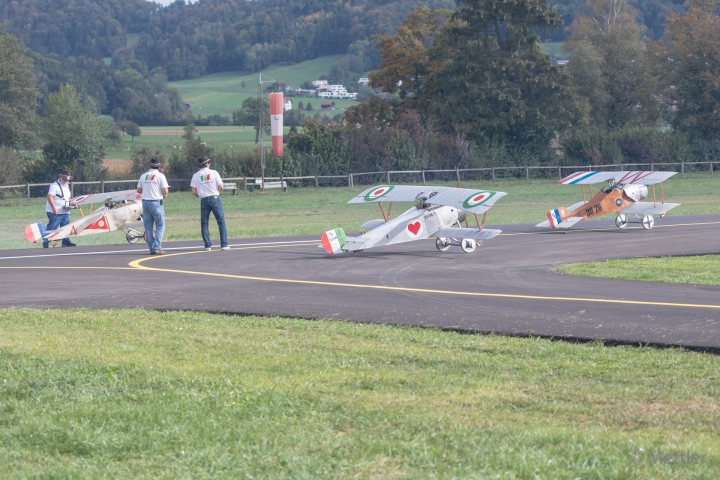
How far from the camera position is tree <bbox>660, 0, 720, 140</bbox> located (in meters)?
64.0

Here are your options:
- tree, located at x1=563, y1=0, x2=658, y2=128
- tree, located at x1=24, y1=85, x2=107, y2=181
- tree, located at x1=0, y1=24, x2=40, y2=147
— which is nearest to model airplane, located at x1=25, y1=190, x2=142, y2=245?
tree, located at x1=24, y1=85, x2=107, y2=181

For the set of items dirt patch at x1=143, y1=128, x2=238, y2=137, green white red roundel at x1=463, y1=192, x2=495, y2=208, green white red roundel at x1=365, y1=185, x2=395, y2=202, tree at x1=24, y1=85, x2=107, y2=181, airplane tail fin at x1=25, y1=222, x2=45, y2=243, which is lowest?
airplane tail fin at x1=25, y1=222, x2=45, y2=243

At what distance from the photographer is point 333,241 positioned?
62.4 feet

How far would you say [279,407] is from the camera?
7.08 meters

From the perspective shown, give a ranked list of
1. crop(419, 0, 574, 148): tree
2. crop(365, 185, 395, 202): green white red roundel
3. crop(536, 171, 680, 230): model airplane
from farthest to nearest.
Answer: crop(419, 0, 574, 148): tree
crop(536, 171, 680, 230): model airplane
crop(365, 185, 395, 202): green white red roundel

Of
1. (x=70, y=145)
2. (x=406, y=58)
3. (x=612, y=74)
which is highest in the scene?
(x=406, y=58)

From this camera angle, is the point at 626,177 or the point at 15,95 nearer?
the point at 626,177

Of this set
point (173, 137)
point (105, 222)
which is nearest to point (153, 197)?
point (105, 222)

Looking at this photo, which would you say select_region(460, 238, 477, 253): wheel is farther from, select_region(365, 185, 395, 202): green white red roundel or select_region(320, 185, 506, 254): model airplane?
select_region(365, 185, 395, 202): green white red roundel

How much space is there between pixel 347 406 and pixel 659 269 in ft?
38.7

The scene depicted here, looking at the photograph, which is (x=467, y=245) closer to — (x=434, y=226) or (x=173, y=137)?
(x=434, y=226)

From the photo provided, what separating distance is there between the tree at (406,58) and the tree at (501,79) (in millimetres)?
3312

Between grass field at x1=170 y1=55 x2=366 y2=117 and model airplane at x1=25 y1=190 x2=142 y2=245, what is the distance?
11875 cm

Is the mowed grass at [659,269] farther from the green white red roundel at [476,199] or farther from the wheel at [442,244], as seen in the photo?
the wheel at [442,244]
